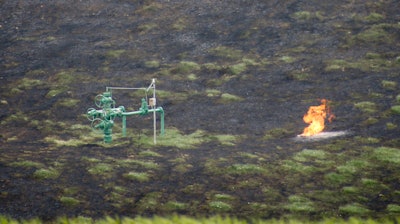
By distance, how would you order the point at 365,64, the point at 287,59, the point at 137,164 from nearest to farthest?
the point at 137,164
the point at 365,64
the point at 287,59

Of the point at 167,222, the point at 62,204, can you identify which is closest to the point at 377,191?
the point at 62,204

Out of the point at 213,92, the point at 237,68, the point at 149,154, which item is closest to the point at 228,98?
the point at 213,92

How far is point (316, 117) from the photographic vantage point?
3238 centimetres

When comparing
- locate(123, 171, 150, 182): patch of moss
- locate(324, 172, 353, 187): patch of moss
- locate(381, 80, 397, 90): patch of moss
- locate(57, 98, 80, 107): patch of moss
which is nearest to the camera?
locate(324, 172, 353, 187): patch of moss

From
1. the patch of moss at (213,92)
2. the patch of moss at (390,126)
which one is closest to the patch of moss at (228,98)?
the patch of moss at (213,92)

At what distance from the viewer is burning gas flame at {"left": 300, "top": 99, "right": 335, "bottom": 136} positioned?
101ft

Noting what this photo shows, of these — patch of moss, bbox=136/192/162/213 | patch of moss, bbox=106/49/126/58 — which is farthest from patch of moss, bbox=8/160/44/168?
patch of moss, bbox=106/49/126/58

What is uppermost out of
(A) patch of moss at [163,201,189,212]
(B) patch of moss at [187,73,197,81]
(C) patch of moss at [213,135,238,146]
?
(B) patch of moss at [187,73,197,81]

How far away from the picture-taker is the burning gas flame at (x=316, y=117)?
30750 mm

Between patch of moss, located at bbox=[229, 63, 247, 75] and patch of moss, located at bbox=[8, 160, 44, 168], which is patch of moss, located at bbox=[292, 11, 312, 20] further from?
patch of moss, located at bbox=[8, 160, 44, 168]

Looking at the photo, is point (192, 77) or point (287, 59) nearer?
point (192, 77)

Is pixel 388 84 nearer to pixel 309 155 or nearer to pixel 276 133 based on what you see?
pixel 276 133

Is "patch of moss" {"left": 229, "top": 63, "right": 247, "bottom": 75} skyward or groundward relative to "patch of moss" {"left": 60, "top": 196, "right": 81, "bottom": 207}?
skyward

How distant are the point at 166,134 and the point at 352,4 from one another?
76.2 ft
